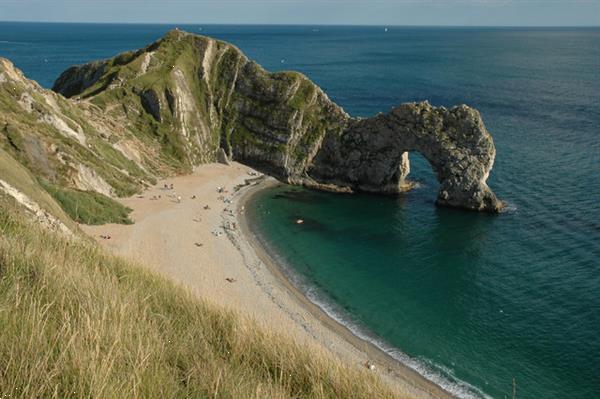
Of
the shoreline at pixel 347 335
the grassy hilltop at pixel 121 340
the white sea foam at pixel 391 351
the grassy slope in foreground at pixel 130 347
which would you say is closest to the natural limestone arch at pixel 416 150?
the shoreline at pixel 347 335

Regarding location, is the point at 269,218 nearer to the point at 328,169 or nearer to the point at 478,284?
the point at 328,169

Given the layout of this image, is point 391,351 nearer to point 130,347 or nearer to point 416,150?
point 130,347

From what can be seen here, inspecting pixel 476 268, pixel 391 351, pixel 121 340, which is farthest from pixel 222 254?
pixel 121 340

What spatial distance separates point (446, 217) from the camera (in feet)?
216

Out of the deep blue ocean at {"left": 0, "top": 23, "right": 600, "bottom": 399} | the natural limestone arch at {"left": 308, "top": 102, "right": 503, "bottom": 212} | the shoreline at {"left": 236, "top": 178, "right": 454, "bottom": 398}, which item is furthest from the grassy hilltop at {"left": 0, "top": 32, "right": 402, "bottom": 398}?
the natural limestone arch at {"left": 308, "top": 102, "right": 503, "bottom": 212}

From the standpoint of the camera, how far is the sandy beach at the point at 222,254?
37.0m

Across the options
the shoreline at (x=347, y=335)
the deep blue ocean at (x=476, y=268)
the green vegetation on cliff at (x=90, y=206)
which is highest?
the green vegetation on cliff at (x=90, y=206)

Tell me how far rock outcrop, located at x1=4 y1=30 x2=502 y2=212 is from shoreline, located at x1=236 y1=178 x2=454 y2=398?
2227 cm

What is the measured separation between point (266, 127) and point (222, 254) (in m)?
36.6

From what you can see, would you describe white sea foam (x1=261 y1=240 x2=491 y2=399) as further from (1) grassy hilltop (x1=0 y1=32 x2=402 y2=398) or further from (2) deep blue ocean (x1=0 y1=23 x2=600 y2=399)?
(1) grassy hilltop (x1=0 y1=32 x2=402 y2=398)

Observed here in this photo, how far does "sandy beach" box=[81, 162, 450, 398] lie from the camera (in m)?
37.0

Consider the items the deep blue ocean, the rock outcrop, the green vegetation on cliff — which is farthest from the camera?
the rock outcrop

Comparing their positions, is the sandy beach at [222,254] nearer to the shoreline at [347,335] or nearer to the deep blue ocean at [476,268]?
the shoreline at [347,335]

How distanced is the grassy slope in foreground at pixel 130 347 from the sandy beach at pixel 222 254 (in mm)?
20602
